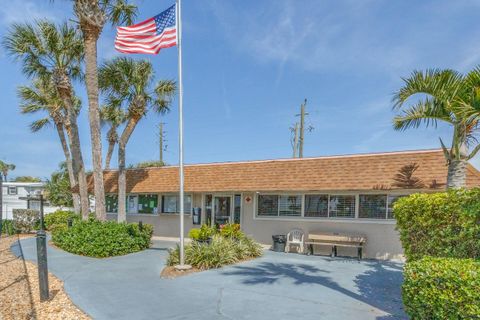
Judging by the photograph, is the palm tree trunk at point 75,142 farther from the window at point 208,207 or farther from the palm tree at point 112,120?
the window at point 208,207

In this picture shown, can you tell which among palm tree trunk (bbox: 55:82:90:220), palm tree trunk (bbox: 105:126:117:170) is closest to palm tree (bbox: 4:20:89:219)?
palm tree trunk (bbox: 55:82:90:220)

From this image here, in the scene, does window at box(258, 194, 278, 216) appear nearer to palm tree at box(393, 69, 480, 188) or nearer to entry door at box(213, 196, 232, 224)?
entry door at box(213, 196, 232, 224)

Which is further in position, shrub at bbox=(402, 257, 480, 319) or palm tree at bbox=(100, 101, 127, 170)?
palm tree at bbox=(100, 101, 127, 170)

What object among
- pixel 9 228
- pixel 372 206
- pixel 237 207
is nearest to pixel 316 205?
pixel 372 206

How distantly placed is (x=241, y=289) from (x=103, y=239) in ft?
21.3

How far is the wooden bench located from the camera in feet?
40.8

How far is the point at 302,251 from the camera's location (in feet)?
44.9

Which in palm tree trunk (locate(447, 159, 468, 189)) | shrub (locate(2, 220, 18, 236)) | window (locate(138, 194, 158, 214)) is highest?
palm tree trunk (locate(447, 159, 468, 189))

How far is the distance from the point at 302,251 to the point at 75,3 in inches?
524

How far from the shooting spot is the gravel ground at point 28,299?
6.28m

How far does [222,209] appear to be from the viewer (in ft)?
55.1

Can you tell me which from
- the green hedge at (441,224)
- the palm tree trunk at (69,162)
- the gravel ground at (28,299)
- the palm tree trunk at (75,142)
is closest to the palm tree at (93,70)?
the palm tree trunk at (75,142)

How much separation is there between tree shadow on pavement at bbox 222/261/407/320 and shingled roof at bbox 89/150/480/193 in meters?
2.97

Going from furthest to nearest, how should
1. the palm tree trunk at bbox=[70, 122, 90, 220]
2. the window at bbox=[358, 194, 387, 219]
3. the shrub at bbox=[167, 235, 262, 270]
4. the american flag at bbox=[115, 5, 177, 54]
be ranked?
the palm tree trunk at bbox=[70, 122, 90, 220] → the window at bbox=[358, 194, 387, 219] → the american flag at bbox=[115, 5, 177, 54] → the shrub at bbox=[167, 235, 262, 270]
